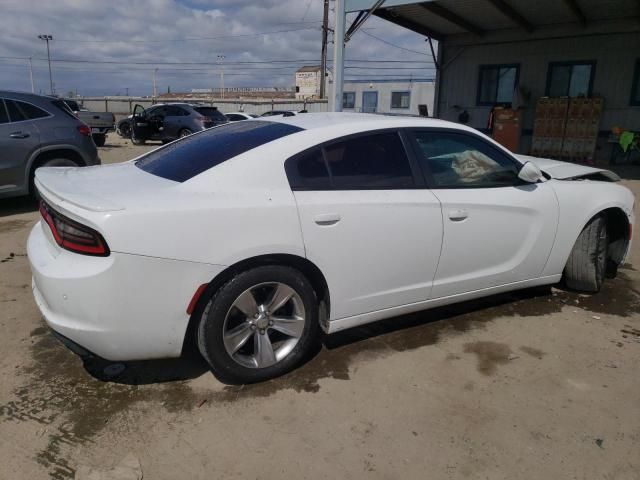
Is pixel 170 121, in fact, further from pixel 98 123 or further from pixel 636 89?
pixel 636 89

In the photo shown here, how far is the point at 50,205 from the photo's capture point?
266 centimetres

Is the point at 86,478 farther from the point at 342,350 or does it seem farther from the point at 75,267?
the point at 342,350

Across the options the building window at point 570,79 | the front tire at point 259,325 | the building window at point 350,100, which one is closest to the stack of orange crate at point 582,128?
the building window at point 570,79

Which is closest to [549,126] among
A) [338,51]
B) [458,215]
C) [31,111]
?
[338,51]

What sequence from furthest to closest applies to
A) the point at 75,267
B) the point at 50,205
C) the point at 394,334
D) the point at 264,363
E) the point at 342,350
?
1. the point at 394,334
2. the point at 342,350
3. the point at 264,363
4. the point at 50,205
5. the point at 75,267

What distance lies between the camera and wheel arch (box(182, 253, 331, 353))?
2.56 m

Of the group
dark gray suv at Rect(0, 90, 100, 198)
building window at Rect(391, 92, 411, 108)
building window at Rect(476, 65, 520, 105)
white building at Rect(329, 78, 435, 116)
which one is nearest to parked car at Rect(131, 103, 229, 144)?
building window at Rect(476, 65, 520, 105)

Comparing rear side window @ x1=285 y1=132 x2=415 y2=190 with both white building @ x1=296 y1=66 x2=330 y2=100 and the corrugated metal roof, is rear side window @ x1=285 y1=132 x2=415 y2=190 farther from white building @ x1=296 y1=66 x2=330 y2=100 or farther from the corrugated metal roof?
white building @ x1=296 y1=66 x2=330 y2=100

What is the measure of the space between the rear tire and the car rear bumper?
313 cm

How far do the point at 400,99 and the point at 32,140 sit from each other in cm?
3794

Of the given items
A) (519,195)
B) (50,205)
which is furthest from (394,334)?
(50,205)

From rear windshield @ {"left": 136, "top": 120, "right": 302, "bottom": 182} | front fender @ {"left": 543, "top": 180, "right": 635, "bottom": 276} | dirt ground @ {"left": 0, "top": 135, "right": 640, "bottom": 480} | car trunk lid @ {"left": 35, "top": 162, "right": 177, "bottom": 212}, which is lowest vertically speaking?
dirt ground @ {"left": 0, "top": 135, "right": 640, "bottom": 480}

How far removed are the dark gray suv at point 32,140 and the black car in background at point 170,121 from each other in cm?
1028

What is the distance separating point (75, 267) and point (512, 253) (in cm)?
288
